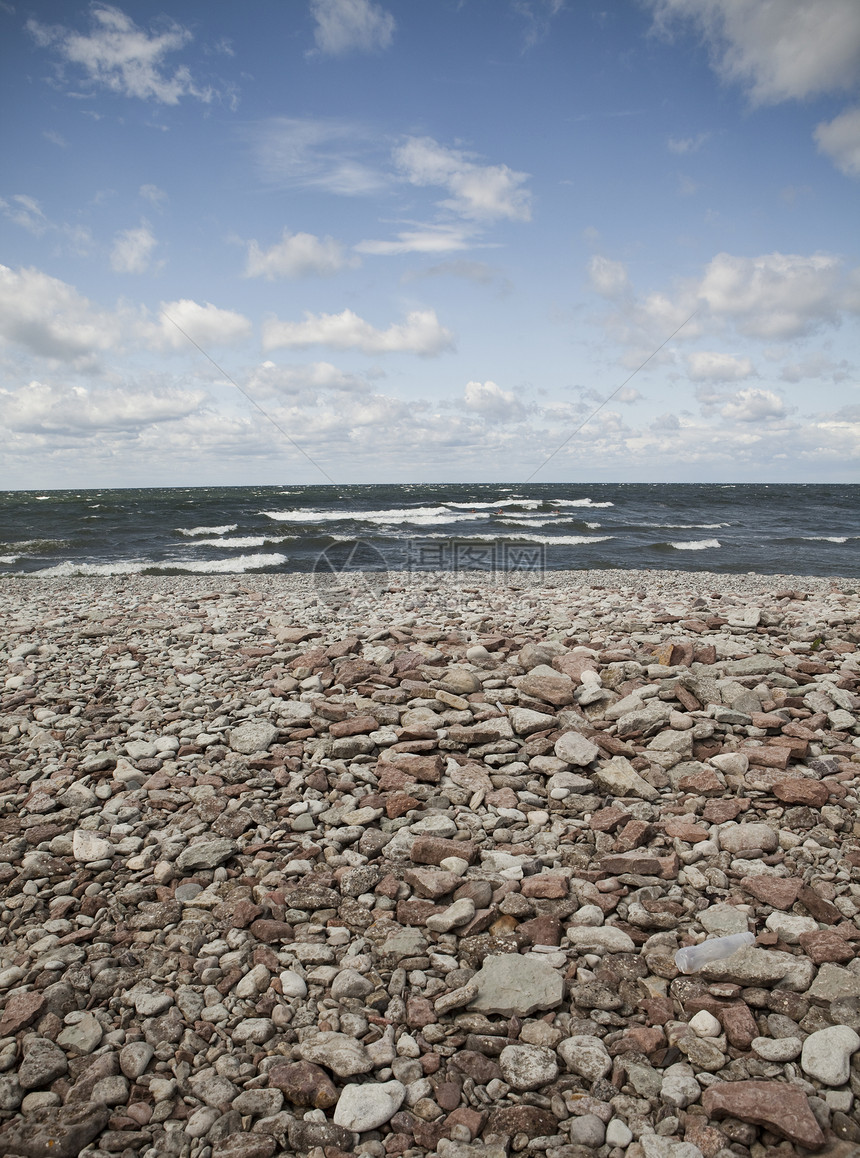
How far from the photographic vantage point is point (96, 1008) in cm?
293

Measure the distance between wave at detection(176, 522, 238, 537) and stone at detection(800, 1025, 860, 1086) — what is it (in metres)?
30.7

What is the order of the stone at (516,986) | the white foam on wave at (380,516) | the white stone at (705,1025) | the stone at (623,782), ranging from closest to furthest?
1. the white stone at (705,1025)
2. the stone at (516,986)
3. the stone at (623,782)
4. the white foam on wave at (380,516)

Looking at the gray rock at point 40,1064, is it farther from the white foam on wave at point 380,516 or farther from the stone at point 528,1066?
the white foam on wave at point 380,516

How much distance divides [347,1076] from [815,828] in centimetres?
317

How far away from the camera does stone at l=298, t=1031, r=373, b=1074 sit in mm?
2572

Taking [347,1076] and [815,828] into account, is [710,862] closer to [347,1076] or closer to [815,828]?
[815,828]

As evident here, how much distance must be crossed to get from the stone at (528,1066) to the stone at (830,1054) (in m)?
0.99

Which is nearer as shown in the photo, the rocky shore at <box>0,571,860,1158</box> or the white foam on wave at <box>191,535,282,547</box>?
the rocky shore at <box>0,571,860,1158</box>

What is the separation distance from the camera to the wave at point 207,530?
30.9m

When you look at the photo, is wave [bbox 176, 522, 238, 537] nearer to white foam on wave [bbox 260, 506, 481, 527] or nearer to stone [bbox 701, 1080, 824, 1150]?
white foam on wave [bbox 260, 506, 481, 527]

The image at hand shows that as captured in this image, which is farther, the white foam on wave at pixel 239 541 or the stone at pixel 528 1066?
the white foam on wave at pixel 239 541

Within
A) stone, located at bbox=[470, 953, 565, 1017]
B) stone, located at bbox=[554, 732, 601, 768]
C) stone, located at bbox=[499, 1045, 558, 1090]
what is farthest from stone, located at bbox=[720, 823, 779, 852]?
stone, located at bbox=[499, 1045, 558, 1090]

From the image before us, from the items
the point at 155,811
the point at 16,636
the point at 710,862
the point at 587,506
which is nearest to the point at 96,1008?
the point at 155,811

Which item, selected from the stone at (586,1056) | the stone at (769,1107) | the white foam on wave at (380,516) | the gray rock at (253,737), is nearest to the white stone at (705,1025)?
the stone at (769,1107)
